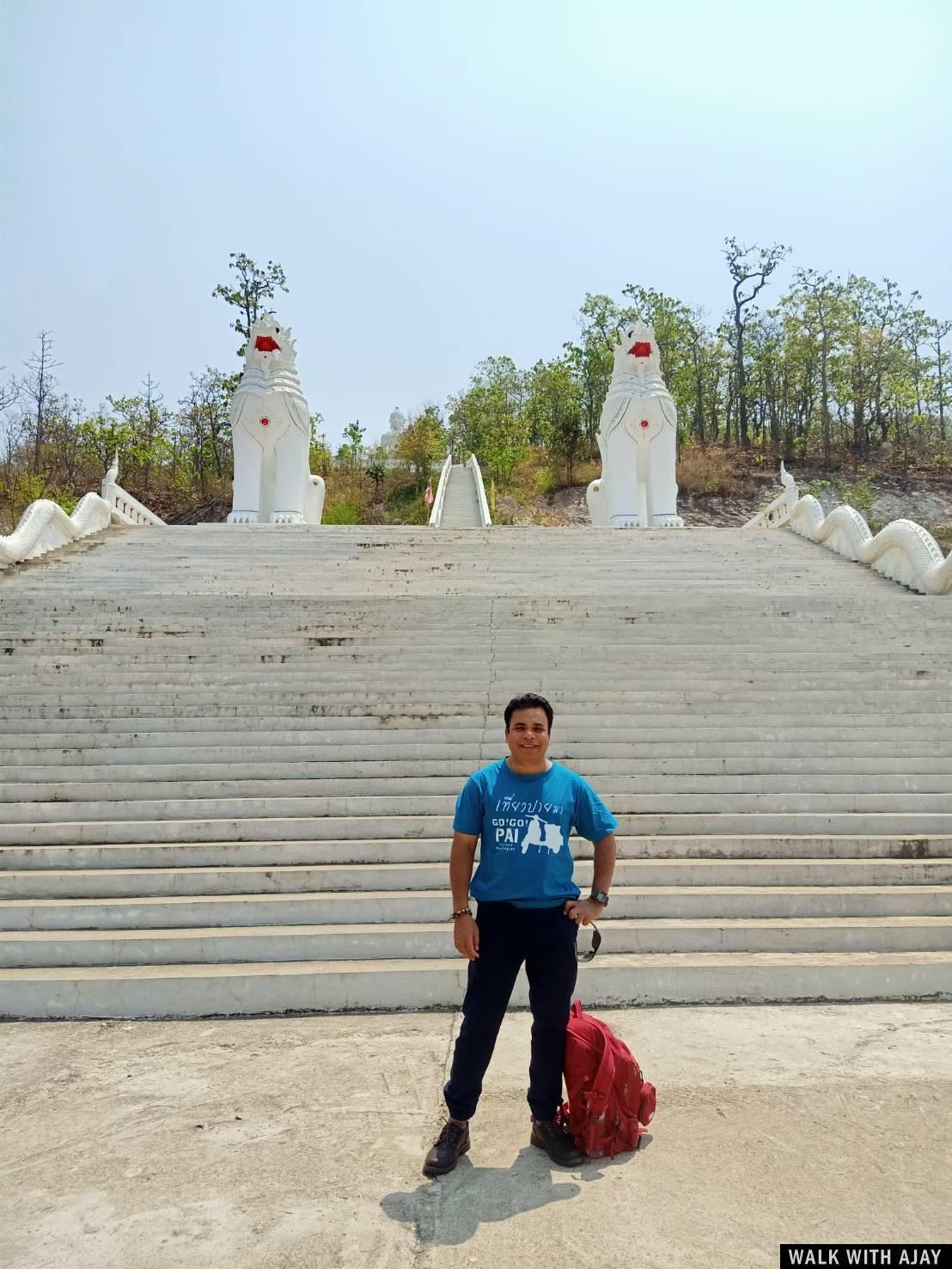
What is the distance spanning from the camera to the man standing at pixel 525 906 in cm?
245

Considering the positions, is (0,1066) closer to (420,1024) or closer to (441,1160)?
(420,1024)

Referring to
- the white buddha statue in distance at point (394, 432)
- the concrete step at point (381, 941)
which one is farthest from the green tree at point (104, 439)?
the concrete step at point (381, 941)

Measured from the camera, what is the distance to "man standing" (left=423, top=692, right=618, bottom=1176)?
8.04 feet

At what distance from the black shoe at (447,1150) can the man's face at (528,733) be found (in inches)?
39.1

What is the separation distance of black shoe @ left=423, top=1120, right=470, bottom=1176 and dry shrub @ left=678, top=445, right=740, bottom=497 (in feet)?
90.4

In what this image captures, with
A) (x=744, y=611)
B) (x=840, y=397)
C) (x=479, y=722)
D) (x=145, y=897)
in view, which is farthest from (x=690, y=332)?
(x=145, y=897)

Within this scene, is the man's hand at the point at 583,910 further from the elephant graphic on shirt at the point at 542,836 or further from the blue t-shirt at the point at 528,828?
the elephant graphic on shirt at the point at 542,836

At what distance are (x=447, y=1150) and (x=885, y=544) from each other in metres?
9.46

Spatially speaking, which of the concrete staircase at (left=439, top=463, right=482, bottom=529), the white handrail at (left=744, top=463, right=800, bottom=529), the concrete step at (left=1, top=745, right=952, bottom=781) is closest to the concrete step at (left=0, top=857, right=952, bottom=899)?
the concrete step at (left=1, top=745, right=952, bottom=781)

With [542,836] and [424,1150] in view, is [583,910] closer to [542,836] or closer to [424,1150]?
[542,836]

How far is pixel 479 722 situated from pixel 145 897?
239 centimetres

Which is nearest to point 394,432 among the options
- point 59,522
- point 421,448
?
point 421,448

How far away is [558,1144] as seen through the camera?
248cm

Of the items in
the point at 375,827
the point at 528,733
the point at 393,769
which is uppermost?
the point at 528,733
